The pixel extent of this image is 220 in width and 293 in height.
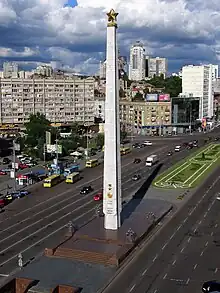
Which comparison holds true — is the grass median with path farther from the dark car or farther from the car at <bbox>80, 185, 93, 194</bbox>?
A: the dark car

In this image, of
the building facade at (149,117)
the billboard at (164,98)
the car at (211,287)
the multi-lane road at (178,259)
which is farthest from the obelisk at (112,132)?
the billboard at (164,98)

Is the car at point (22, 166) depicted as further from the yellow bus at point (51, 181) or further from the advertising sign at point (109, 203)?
the advertising sign at point (109, 203)

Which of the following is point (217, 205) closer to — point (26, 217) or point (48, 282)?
point (26, 217)

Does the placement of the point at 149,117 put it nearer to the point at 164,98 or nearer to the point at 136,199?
the point at 164,98

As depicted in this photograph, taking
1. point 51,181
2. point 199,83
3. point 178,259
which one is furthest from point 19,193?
point 199,83

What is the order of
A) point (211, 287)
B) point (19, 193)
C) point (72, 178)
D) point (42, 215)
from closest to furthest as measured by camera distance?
point (211, 287) < point (42, 215) < point (19, 193) < point (72, 178)

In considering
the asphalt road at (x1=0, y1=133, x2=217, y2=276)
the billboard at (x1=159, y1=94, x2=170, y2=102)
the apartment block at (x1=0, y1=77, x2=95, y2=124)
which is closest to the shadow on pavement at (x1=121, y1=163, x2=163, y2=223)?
the asphalt road at (x1=0, y1=133, x2=217, y2=276)

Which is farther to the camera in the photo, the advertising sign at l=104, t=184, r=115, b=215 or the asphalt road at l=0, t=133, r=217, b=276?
the advertising sign at l=104, t=184, r=115, b=215
